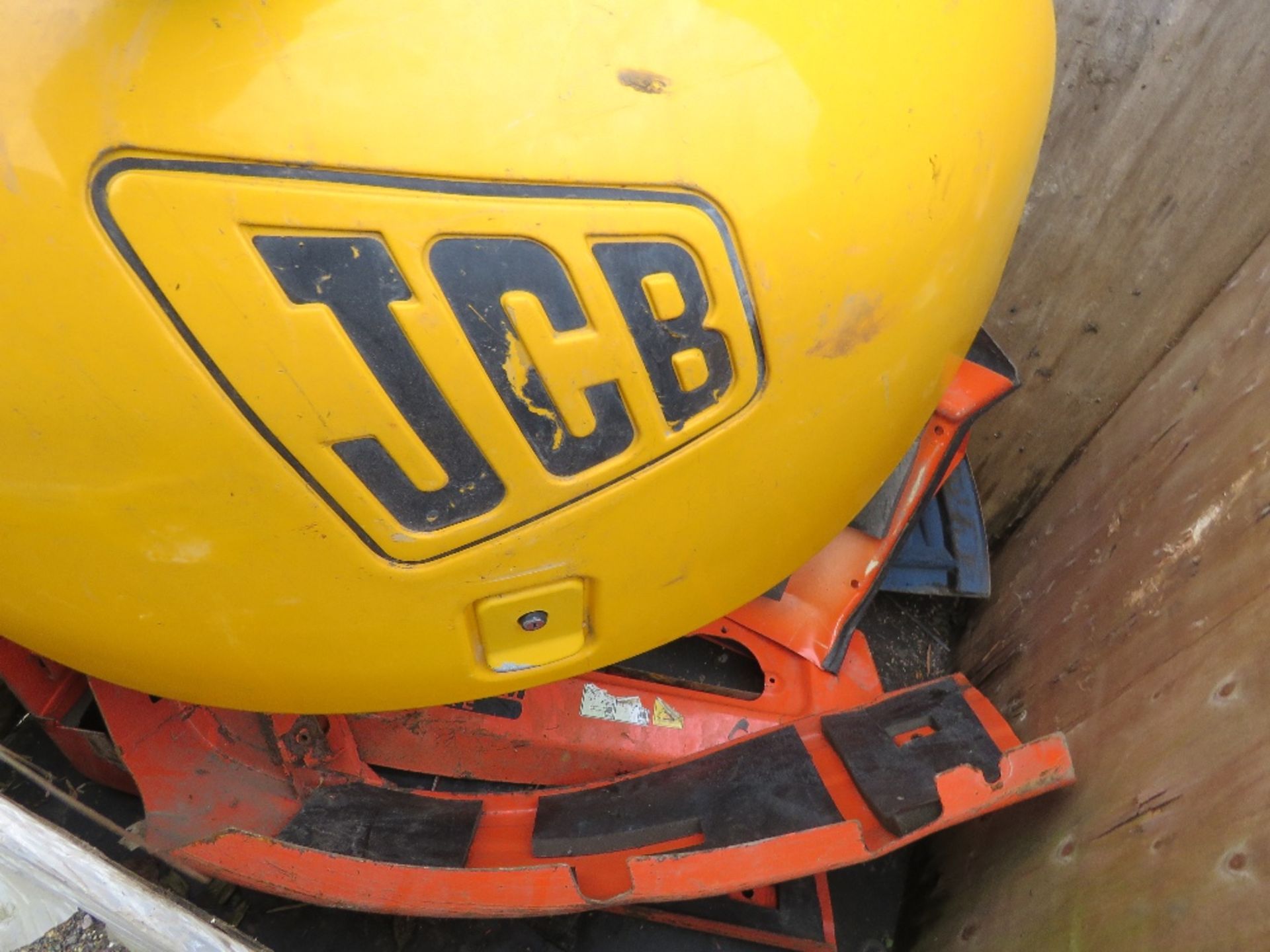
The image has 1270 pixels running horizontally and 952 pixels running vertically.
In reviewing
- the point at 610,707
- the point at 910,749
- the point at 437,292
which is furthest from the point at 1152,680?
the point at 437,292

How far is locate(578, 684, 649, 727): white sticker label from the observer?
1.48 meters

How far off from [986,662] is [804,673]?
46 centimetres

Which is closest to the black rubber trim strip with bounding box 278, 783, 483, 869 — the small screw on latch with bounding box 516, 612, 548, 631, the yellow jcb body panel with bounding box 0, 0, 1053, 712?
the yellow jcb body panel with bounding box 0, 0, 1053, 712

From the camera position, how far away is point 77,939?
105 centimetres

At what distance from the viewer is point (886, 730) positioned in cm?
146

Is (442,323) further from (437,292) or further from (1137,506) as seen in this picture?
(1137,506)

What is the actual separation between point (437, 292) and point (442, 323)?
3 centimetres

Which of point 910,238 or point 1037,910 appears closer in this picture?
point 910,238

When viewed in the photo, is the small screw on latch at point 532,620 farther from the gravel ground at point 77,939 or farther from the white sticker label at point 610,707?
the gravel ground at point 77,939

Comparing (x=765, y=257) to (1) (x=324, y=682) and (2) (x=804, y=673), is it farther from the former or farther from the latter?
(2) (x=804, y=673)

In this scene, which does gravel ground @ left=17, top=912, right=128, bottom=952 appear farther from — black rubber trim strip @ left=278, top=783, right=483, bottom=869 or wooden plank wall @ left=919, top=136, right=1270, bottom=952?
wooden plank wall @ left=919, top=136, right=1270, bottom=952

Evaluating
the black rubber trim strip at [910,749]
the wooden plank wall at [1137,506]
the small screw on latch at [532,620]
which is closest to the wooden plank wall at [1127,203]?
the wooden plank wall at [1137,506]

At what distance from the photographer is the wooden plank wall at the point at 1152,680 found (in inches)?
38.3

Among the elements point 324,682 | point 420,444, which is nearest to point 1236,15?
point 420,444
